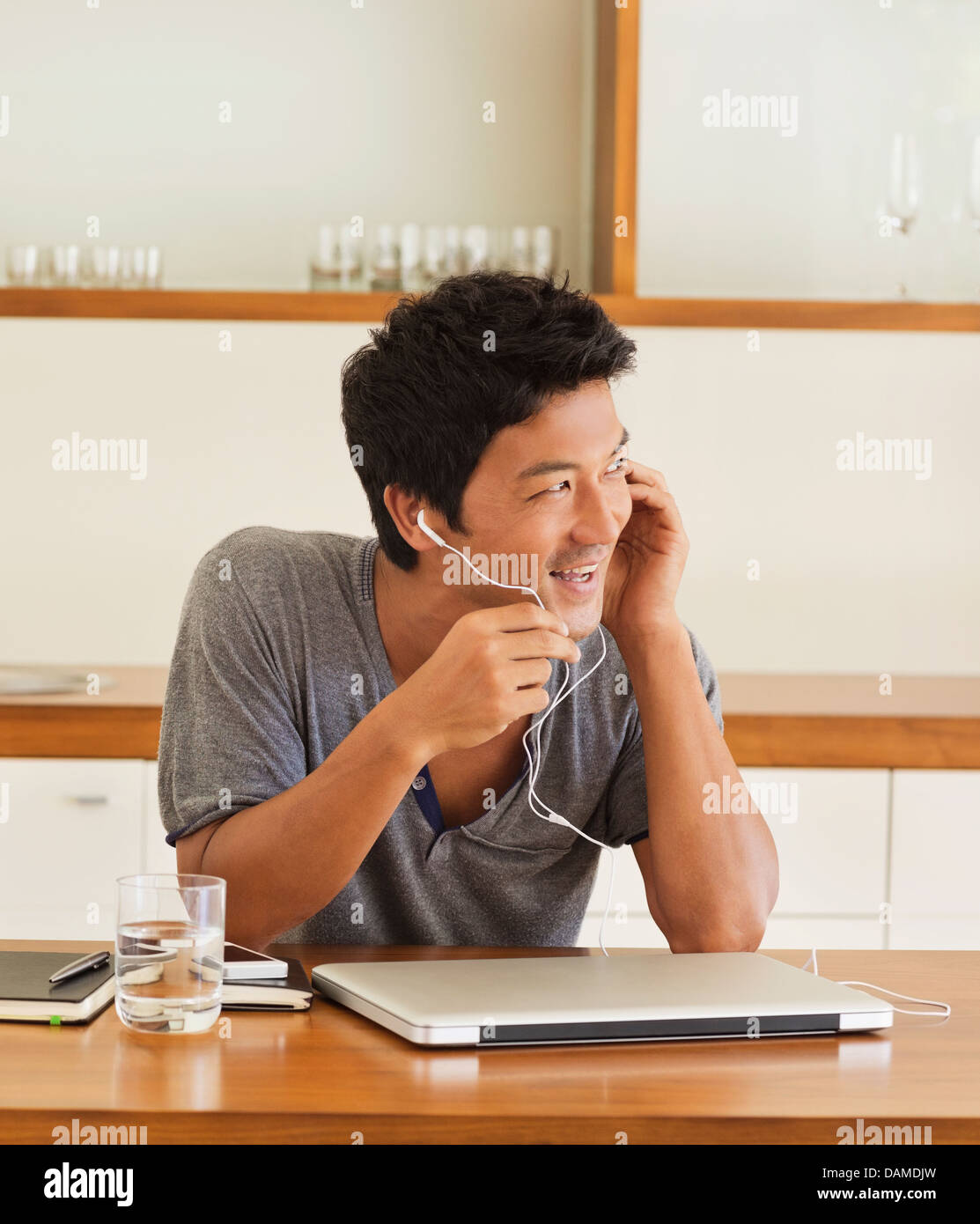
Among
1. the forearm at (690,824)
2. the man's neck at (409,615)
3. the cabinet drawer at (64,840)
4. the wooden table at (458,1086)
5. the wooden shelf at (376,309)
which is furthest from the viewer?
the wooden shelf at (376,309)

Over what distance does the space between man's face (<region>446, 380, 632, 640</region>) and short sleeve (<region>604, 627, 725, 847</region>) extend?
16cm

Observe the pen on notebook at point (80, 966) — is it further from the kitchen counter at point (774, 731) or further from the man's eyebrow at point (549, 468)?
the kitchen counter at point (774, 731)

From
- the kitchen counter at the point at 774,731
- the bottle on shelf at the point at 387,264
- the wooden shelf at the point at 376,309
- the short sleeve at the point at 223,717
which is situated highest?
the bottle on shelf at the point at 387,264

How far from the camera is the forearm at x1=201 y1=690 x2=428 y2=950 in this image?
113 cm

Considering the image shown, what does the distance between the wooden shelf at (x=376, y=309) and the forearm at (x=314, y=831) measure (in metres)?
1.44

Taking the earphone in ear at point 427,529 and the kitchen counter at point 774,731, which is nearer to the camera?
the earphone in ear at point 427,529

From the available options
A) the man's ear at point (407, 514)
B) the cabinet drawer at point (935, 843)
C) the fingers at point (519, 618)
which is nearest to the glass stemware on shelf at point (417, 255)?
the cabinet drawer at point (935, 843)

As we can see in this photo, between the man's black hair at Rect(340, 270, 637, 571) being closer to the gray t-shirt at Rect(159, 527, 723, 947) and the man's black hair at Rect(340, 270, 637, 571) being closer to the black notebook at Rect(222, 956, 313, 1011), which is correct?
the gray t-shirt at Rect(159, 527, 723, 947)

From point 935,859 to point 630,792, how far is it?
104 centimetres

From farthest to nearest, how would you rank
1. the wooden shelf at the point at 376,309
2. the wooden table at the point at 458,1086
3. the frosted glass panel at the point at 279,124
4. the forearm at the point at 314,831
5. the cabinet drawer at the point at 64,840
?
1. the frosted glass panel at the point at 279,124
2. the wooden shelf at the point at 376,309
3. the cabinet drawer at the point at 64,840
4. the forearm at the point at 314,831
5. the wooden table at the point at 458,1086

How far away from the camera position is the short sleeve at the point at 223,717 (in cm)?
123

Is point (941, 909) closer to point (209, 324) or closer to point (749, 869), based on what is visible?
point (749, 869)
